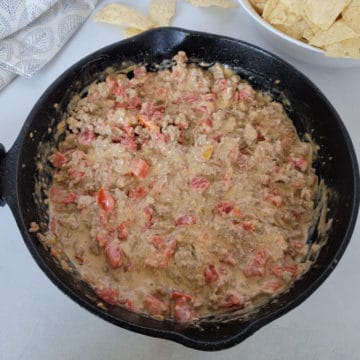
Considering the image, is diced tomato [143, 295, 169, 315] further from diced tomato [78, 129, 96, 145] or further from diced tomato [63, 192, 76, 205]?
diced tomato [78, 129, 96, 145]

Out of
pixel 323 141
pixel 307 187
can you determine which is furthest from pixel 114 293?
pixel 323 141

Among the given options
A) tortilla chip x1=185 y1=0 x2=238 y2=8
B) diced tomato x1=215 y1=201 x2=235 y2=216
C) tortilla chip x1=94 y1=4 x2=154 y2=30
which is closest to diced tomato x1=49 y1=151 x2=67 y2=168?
diced tomato x1=215 y1=201 x2=235 y2=216

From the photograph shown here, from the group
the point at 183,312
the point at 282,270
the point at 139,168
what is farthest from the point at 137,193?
the point at 282,270

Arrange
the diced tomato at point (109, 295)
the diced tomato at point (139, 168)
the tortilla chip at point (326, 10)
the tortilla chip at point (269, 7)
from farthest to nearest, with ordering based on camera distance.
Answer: the tortilla chip at point (269, 7)
the tortilla chip at point (326, 10)
the diced tomato at point (139, 168)
the diced tomato at point (109, 295)

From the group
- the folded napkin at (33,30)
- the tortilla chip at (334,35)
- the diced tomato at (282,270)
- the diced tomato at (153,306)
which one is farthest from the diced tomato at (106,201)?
the tortilla chip at (334,35)

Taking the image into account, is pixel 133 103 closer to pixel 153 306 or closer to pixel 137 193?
pixel 137 193

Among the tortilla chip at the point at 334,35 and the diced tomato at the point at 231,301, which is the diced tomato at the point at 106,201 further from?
the tortilla chip at the point at 334,35
